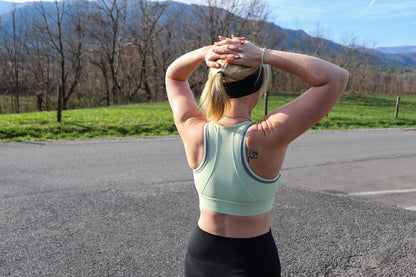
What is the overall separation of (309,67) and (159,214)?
3628mm

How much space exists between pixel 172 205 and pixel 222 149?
367 centimetres

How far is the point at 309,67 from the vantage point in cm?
140

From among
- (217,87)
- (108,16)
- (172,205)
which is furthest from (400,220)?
(108,16)

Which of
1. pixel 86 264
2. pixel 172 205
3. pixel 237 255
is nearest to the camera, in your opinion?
pixel 237 255

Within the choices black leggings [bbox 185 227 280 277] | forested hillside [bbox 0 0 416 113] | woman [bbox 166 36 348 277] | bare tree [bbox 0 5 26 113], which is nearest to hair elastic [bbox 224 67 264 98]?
woman [bbox 166 36 348 277]

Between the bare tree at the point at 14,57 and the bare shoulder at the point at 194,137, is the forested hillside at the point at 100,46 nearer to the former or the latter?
the bare tree at the point at 14,57

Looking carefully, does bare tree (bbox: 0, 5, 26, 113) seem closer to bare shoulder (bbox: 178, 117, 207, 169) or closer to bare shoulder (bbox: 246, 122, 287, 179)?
bare shoulder (bbox: 178, 117, 207, 169)

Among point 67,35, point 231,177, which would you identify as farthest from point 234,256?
point 67,35

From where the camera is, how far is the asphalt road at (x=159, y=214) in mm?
3375

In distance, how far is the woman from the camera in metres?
1.38

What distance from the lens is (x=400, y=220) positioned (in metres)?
4.57

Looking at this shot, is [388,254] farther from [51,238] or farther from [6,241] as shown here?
[6,241]

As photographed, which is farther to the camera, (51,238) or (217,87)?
(51,238)

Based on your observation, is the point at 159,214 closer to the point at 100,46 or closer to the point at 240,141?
the point at 240,141
